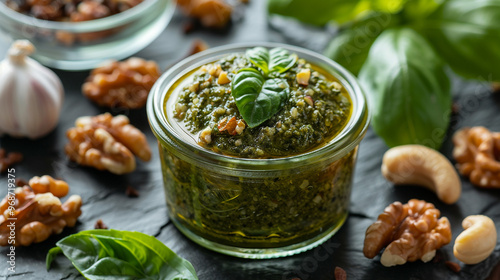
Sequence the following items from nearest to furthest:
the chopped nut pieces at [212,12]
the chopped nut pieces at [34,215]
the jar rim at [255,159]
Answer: the jar rim at [255,159], the chopped nut pieces at [34,215], the chopped nut pieces at [212,12]

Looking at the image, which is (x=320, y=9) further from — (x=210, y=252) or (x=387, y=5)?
(x=210, y=252)

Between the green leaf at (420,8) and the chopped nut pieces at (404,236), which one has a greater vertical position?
the green leaf at (420,8)

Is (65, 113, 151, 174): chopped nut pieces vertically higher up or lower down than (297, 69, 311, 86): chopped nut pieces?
lower down

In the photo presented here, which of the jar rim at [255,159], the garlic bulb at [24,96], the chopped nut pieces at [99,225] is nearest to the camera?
Answer: the jar rim at [255,159]

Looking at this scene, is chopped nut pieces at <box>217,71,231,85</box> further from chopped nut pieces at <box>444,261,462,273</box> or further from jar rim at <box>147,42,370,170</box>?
chopped nut pieces at <box>444,261,462,273</box>

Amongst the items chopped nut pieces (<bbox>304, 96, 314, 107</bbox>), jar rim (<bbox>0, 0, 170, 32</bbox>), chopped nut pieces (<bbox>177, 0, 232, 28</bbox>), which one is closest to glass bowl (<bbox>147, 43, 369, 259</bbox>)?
chopped nut pieces (<bbox>304, 96, 314, 107</bbox>)

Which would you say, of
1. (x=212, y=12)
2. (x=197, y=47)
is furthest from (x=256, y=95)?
(x=212, y=12)

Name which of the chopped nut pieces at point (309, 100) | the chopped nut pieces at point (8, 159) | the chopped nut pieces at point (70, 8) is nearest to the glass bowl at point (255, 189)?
the chopped nut pieces at point (309, 100)

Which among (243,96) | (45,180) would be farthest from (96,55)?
(243,96)

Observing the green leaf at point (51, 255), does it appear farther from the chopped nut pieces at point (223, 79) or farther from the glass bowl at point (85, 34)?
the glass bowl at point (85, 34)
